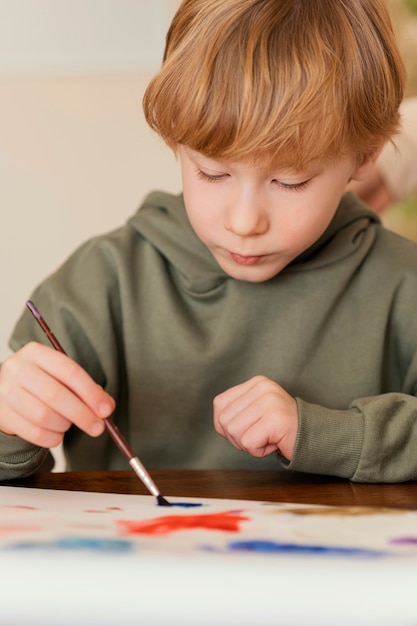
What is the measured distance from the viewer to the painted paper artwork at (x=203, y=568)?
0.48 m

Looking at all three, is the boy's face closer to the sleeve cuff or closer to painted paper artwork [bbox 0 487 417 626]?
the sleeve cuff

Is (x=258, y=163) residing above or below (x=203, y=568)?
above

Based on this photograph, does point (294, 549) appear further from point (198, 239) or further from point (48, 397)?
point (198, 239)

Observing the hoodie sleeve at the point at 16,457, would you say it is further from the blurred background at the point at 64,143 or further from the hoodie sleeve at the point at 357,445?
the blurred background at the point at 64,143

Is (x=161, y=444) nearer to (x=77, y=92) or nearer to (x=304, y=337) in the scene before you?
(x=304, y=337)

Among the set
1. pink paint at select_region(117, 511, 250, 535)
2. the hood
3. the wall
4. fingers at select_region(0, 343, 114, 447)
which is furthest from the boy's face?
the wall

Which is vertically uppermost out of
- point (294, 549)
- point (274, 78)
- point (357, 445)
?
point (274, 78)

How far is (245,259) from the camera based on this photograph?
40.6 inches

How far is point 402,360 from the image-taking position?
1.22 metres

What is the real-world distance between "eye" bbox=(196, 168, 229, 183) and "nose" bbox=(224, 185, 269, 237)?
0.03 metres

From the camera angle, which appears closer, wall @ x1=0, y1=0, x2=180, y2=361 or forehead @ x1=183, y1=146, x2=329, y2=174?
forehead @ x1=183, y1=146, x2=329, y2=174

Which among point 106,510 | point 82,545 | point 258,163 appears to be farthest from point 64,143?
point 82,545

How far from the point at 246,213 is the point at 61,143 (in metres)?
1.06

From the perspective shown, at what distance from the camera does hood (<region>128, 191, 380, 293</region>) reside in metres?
1.17
